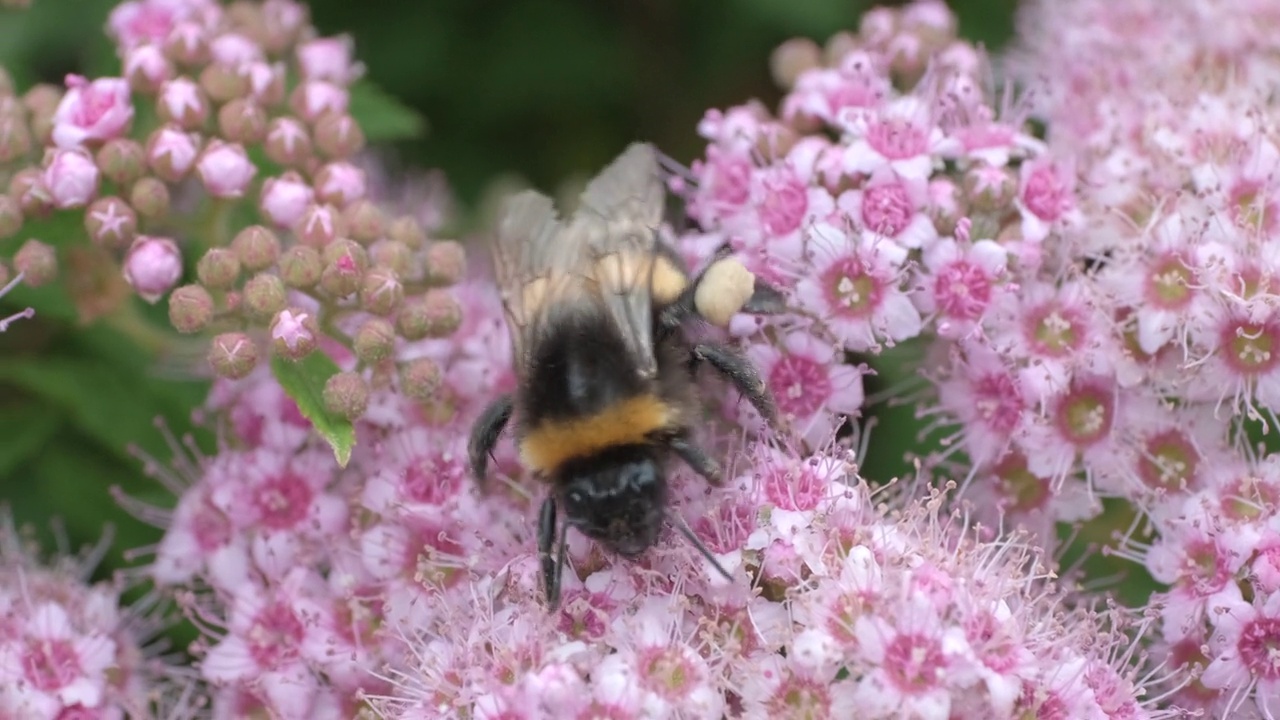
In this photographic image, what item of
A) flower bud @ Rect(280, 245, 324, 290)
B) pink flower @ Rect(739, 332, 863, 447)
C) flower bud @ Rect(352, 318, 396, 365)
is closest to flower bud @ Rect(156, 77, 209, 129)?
flower bud @ Rect(280, 245, 324, 290)

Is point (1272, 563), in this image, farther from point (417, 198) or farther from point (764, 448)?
point (417, 198)

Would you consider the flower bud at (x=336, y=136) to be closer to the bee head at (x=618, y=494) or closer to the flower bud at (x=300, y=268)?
the flower bud at (x=300, y=268)

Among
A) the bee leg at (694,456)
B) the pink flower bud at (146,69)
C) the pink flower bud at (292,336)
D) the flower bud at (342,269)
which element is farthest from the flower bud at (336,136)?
the bee leg at (694,456)

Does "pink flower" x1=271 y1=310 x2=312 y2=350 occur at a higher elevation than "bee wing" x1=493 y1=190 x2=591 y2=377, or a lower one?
lower

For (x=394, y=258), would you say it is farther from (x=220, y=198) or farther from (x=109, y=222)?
(x=109, y=222)

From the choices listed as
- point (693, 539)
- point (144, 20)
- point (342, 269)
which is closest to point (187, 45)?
point (144, 20)

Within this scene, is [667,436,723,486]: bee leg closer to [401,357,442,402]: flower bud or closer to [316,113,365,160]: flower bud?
[401,357,442,402]: flower bud
